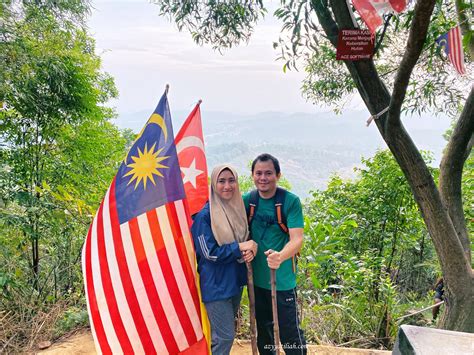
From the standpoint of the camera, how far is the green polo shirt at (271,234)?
2.13m

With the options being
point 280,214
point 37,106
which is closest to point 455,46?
point 280,214

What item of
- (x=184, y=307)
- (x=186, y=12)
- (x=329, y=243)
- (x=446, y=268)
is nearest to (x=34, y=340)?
(x=184, y=307)

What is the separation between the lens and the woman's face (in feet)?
6.74

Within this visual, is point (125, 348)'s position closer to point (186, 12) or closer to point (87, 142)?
point (186, 12)

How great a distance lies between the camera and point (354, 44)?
2.53 meters

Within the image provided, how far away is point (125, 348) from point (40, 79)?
9.19ft

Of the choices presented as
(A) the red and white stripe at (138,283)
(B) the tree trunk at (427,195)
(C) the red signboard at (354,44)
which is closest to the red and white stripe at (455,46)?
(B) the tree trunk at (427,195)

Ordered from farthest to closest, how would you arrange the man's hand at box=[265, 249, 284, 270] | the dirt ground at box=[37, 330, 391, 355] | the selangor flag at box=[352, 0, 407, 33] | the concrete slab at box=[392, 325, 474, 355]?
the dirt ground at box=[37, 330, 391, 355] → the selangor flag at box=[352, 0, 407, 33] → the man's hand at box=[265, 249, 284, 270] → the concrete slab at box=[392, 325, 474, 355]

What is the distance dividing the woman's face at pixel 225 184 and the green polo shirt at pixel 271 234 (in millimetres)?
203

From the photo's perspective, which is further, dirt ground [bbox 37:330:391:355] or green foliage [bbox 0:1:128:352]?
green foliage [bbox 0:1:128:352]

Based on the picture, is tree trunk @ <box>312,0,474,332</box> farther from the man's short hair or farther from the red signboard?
the man's short hair

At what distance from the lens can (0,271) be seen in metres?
3.51

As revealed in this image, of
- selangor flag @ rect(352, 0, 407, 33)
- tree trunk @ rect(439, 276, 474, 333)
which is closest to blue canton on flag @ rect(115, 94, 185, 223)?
selangor flag @ rect(352, 0, 407, 33)

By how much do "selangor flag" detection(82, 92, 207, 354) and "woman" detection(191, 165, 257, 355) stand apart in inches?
6.3
